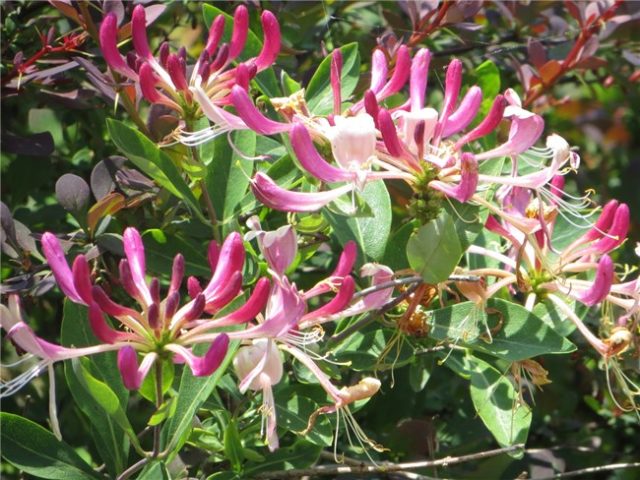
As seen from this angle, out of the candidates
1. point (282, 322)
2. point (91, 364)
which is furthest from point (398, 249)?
point (91, 364)

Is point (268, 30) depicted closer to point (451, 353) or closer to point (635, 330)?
point (451, 353)

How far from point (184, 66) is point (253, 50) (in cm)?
21

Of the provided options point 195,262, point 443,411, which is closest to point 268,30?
point 195,262

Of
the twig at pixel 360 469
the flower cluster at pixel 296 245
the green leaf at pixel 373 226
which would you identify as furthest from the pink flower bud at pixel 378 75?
the twig at pixel 360 469

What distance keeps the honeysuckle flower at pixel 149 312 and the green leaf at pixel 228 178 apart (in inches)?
8.1

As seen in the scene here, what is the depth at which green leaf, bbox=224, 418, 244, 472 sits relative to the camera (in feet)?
3.45

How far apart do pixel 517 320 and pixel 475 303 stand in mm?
48

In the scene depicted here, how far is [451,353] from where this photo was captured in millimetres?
1178

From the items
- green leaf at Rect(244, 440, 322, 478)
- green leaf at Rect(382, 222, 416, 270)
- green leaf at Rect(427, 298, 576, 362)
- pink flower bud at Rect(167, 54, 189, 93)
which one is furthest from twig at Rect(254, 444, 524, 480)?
pink flower bud at Rect(167, 54, 189, 93)

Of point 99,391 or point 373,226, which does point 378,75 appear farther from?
point 99,391

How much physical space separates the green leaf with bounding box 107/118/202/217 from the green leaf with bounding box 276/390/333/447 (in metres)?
0.24

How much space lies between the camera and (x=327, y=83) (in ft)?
4.17

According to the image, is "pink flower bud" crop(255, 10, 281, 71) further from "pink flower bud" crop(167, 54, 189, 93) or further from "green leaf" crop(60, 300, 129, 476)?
"green leaf" crop(60, 300, 129, 476)

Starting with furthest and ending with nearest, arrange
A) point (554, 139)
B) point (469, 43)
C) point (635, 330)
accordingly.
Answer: point (469, 43), point (635, 330), point (554, 139)
